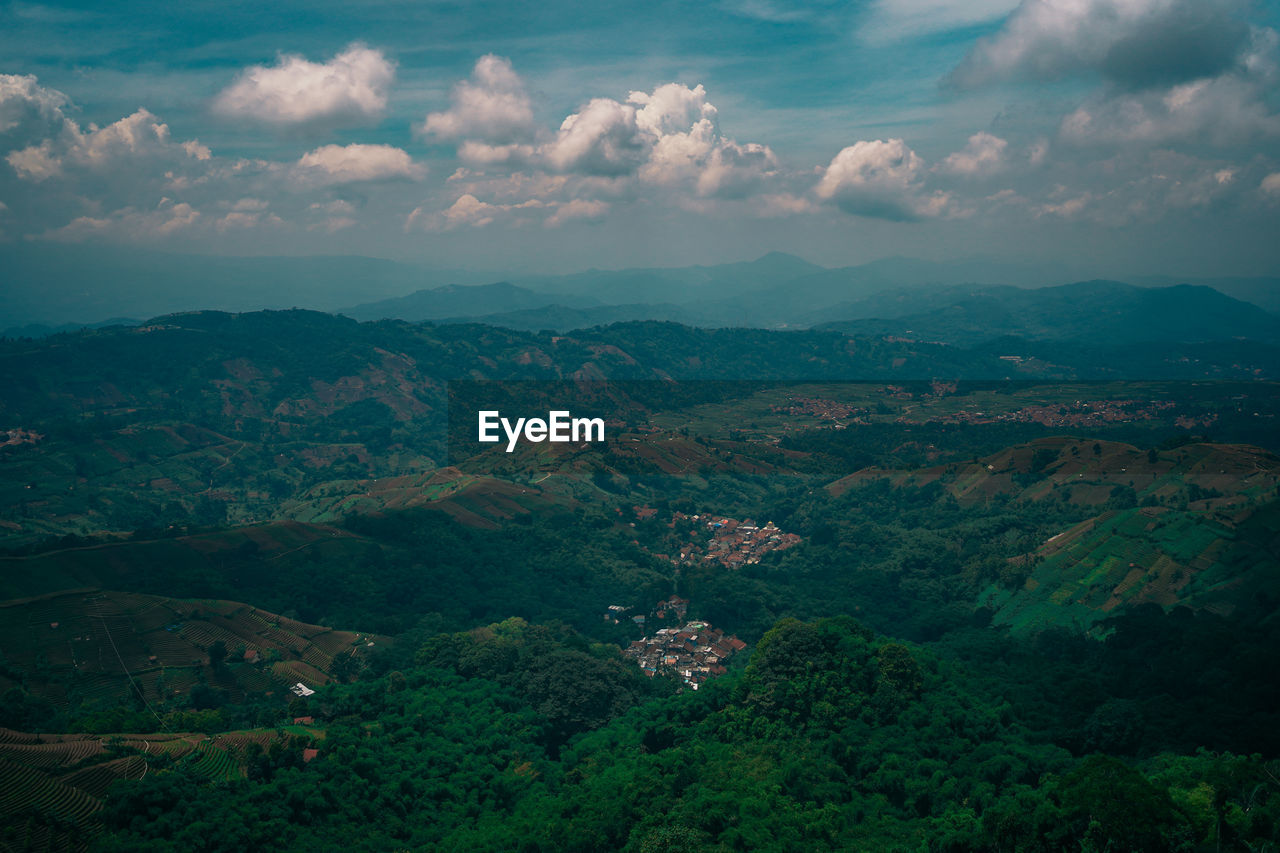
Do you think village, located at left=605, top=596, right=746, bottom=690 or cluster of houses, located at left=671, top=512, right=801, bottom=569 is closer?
village, located at left=605, top=596, right=746, bottom=690

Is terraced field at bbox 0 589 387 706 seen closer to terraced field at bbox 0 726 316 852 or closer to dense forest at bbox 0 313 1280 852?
dense forest at bbox 0 313 1280 852

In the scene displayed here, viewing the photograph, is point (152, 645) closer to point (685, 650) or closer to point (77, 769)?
point (77, 769)

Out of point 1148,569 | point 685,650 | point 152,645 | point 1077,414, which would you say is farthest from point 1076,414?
point 152,645

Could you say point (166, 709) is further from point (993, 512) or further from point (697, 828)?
point (993, 512)

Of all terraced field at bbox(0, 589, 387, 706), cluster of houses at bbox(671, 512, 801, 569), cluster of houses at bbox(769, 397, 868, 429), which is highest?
cluster of houses at bbox(769, 397, 868, 429)

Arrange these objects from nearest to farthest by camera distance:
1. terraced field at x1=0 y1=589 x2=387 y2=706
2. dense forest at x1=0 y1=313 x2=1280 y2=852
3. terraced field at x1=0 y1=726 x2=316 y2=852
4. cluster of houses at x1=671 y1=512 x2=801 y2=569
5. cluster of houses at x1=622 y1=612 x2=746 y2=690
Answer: terraced field at x1=0 y1=726 x2=316 y2=852 → dense forest at x1=0 y1=313 x2=1280 y2=852 → terraced field at x1=0 y1=589 x2=387 y2=706 → cluster of houses at x1=622 y1=612 x2=746 y2=690 → cluster of houses at x1=671 y1=512 x2=801 y2=569

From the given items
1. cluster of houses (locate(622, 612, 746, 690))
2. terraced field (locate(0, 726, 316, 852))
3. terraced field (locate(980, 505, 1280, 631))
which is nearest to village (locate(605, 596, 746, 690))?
cluster of houses (locate(622, 612, 746, 690))
